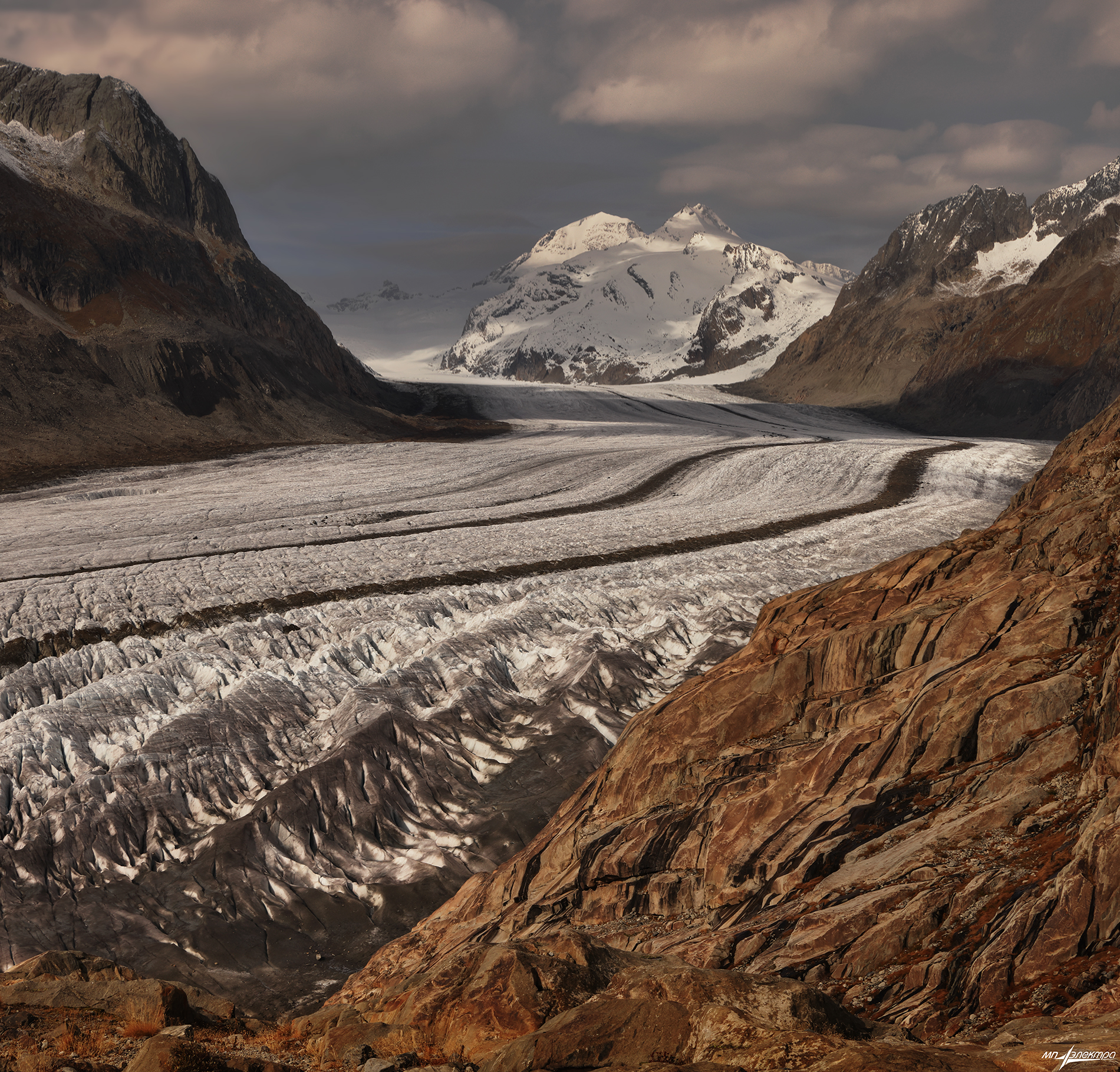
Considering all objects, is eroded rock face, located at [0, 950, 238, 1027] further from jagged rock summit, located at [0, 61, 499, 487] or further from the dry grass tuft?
jagged rock summit, located at [0, 61, 499, 487]

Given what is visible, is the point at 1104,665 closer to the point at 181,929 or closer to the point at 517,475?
the point at 181,929

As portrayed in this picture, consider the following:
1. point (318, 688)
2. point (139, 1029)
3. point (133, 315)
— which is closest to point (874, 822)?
point (139, 1029)

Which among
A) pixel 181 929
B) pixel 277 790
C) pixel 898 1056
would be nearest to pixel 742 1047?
pixel 898 1056

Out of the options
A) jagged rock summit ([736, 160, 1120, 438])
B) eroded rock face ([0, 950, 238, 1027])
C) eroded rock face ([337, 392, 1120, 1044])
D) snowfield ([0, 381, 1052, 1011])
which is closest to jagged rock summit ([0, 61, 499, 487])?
snowfield ([0, 381, 1052, 1011])

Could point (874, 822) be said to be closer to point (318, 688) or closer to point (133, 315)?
point (318, 688)

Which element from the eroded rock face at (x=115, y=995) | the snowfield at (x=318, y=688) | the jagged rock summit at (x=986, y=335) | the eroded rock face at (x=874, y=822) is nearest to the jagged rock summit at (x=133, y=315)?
the snowfield at (x=318, y=688)

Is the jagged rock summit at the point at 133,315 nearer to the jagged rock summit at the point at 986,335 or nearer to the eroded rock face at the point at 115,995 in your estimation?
the eroded rock face at the point at 115,995
